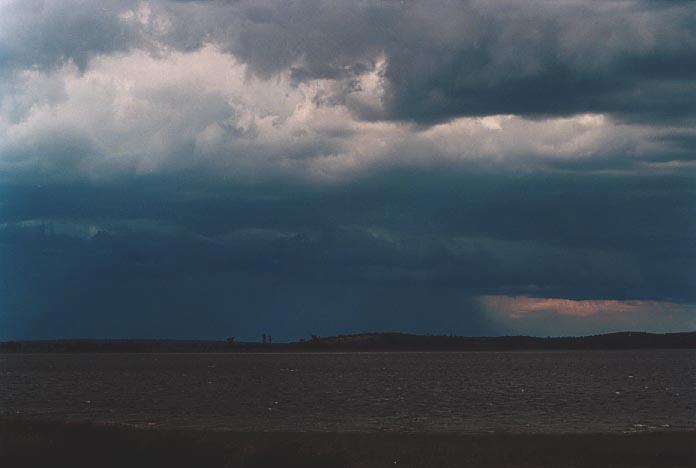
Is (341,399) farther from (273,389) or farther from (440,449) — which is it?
(440,449)

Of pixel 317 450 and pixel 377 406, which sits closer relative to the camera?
pixel 317 450

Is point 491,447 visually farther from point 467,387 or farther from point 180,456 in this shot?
point 467,387

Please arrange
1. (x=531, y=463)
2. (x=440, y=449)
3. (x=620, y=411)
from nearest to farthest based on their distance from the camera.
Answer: (x=531, y=463), (x=440, y=449), (x=620, y=411)

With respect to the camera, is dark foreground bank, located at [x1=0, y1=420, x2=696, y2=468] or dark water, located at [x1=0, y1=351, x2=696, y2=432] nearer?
dark foreground bank, located at [x1=0, y1=420, x2=696, y2=468]

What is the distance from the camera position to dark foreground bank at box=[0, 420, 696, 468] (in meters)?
36.5

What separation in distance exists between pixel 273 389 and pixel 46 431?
67.1 meters

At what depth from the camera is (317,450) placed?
40.4 meters

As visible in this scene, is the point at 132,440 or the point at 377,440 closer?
the point at 132,440

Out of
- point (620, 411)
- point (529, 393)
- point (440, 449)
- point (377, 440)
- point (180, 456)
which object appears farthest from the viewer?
point (529, 393)

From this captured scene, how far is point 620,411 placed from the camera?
248ft

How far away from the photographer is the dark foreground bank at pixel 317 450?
36500mm

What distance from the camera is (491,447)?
144 feet

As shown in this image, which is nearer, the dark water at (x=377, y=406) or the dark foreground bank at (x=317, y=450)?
the dark foreground bank at (x=317, y=450)

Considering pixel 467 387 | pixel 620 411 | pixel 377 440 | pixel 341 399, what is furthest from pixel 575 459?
pixel 467 387
